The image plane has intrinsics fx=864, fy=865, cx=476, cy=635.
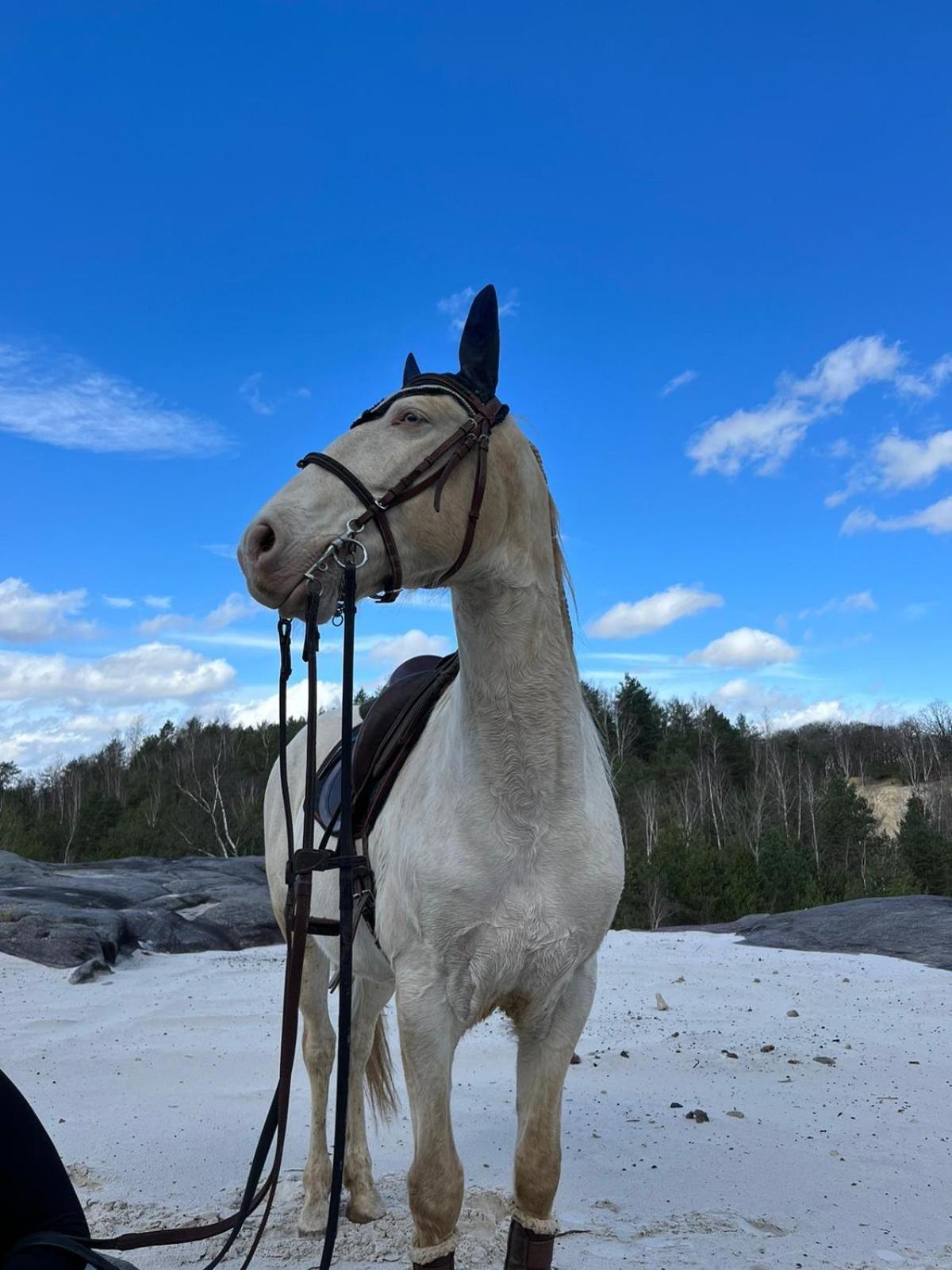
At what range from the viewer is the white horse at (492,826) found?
209cm

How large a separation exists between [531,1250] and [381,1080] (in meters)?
1.51

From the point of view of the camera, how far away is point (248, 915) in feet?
35.2

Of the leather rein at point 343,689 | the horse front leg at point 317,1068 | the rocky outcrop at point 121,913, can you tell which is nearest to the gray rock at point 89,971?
the rocky outcrop at point 121,913

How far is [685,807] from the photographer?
29.9 metres

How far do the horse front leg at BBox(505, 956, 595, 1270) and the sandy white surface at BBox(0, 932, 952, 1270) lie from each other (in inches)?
27.9

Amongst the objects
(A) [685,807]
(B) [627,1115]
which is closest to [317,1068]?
(B) [627,1115]

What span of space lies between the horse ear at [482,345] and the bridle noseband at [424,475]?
5cm

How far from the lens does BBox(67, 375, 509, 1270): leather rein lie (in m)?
1.88

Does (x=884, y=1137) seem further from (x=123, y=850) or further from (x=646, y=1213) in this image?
(x=123, y=850)

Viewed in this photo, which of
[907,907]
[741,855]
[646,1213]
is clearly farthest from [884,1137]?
[741,855]

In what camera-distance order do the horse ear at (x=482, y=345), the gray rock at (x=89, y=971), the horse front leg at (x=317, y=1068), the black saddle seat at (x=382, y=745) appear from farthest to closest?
the gray rock at (x=89, y=971), the horse front leg at (x=317, y=1068), the black saddle seat at (x=382, y=745), the horse ear at (x=482, y=345)

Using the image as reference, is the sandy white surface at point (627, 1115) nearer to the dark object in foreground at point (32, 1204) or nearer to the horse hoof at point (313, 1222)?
the horse hoof at point (313, 1222)

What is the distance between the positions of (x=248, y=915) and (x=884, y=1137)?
8.17 metres

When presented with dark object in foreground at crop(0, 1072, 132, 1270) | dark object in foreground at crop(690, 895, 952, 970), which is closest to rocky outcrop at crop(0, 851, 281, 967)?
dark object in foreground at crop(690, 895, 952, 970)
